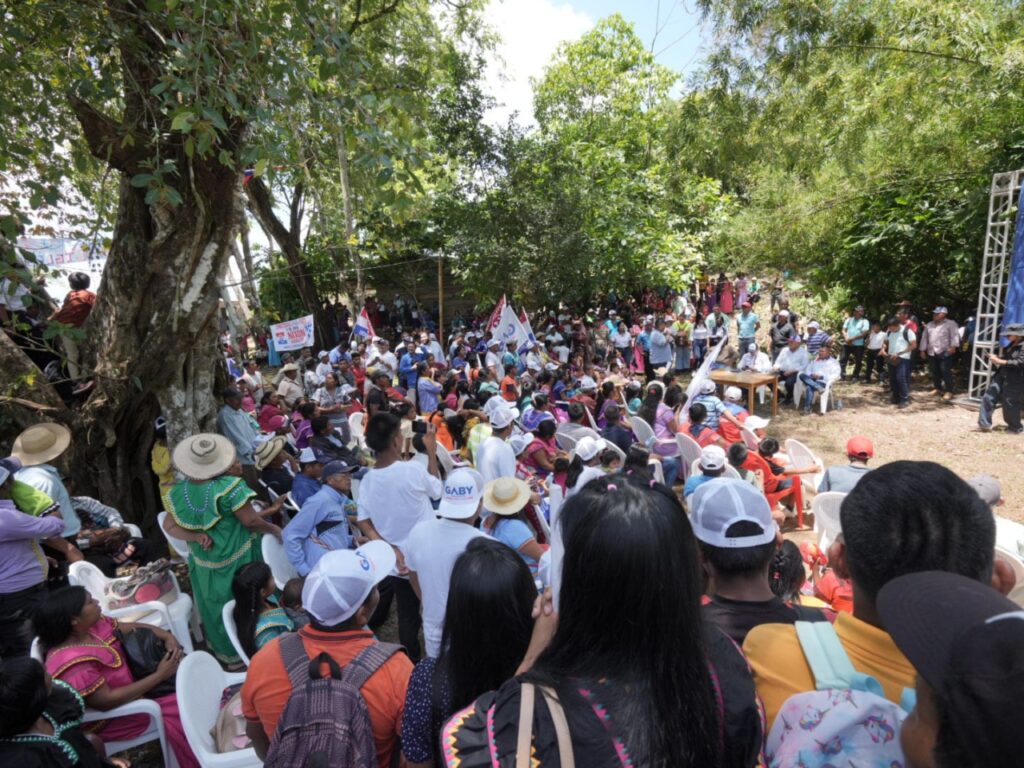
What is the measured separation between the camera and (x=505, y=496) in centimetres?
369

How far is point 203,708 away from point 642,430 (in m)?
5.52

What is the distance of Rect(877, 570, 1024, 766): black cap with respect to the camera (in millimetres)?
743

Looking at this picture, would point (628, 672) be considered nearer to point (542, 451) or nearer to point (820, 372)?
point (542, 451)

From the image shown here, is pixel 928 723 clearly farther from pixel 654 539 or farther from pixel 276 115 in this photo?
pixel 276 115

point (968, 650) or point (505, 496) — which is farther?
point (505, 496)

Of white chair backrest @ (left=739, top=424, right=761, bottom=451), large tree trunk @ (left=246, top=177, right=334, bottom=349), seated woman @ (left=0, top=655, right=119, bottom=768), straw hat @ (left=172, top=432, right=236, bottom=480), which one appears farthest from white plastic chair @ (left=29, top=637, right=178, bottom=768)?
large tree trunk @ (left=246, top=177, right=334, bottom=349)

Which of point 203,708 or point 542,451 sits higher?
point 542,451

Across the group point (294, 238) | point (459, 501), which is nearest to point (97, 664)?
point (459, 501)

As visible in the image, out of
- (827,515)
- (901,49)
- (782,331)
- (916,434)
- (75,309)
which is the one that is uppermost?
(901,49)

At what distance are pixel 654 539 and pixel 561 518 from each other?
0.26m

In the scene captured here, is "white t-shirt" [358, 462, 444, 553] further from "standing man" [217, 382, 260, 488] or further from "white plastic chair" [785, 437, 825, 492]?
"white plastic chair" [785, 437, 825, 492]

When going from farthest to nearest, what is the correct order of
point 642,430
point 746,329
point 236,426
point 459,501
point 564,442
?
1. point 746,329
2. point 642,430
3. point 564,442
4. point 236,426
5. point 459,501

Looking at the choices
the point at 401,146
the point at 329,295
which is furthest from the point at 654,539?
the point at 329,295

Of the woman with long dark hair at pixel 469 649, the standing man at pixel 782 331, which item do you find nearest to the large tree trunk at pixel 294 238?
the standing man at pixel 782 331
